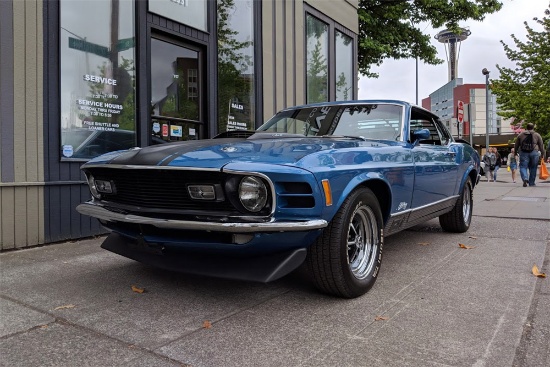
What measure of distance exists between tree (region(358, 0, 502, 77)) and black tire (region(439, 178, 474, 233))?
861 cm

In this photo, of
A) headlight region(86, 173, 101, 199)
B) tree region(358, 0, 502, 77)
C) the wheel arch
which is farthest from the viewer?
tree region(358, 0, 502, 77)

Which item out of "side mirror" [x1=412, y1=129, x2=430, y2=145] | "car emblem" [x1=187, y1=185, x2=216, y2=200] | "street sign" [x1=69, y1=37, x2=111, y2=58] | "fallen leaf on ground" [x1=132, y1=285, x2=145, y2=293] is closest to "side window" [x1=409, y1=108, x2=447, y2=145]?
"side mirror" [x1=412, y1=129, x2=430, y2=145]

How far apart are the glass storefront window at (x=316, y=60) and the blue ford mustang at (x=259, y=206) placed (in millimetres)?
6432

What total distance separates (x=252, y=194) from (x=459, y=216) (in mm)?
3728

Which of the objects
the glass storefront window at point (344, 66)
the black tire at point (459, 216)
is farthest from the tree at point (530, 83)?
the black tire at point (459, 216)

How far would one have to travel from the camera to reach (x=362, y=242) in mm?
3277

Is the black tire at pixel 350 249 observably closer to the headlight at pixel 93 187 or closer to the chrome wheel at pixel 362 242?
the chrome wheel at pixel 362 242

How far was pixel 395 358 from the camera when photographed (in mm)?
2186

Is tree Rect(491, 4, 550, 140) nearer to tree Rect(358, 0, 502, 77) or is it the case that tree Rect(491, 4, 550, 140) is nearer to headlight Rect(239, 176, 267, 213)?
tree Rect(358, 0, 502, 77)

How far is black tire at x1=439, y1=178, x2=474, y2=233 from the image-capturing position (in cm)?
544

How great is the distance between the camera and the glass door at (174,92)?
627cm

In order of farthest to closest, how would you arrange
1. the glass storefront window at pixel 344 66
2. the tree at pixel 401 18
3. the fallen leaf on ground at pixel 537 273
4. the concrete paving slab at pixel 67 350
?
the tree at pixel 401 18
the glass storefront window at pixel 344 66
the fallen leaf on ground at pixel 537 273
the concrete paving slab at pixel 67 350

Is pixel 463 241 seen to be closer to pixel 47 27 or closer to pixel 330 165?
pixel 330 165

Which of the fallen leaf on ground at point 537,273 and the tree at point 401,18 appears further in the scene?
the tree at point 401,18
